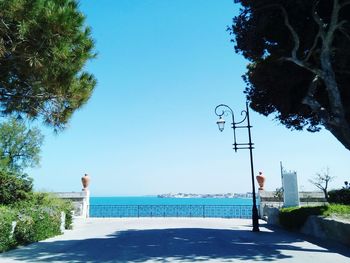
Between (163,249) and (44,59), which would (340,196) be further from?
(44,59)

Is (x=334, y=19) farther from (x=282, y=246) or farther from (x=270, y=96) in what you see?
(x=282, y=246)

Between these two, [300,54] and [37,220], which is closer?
[37,220]

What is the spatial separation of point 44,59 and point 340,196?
49.0 feet

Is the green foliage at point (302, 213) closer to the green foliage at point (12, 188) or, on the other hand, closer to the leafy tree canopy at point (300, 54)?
the leafy tree canopy at point (300, 54)

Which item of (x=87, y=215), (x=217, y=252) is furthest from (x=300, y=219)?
(x=87, y=215)

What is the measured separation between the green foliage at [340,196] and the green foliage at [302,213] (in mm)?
2411

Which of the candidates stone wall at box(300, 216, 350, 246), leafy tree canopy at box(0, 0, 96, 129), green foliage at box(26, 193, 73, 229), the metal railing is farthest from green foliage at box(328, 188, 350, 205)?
leafy tree canopy at box(0, 0, 96, 129)

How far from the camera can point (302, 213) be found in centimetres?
1623

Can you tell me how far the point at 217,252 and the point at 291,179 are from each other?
36.7 feet

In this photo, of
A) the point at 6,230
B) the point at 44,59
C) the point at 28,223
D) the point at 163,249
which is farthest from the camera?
the point at 28,223

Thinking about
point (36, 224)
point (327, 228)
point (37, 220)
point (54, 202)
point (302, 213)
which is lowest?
point (327, 228)

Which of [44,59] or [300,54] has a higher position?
[300,54]

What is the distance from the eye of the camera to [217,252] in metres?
11.0

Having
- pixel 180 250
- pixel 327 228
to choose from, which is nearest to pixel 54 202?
pixel 180 250
